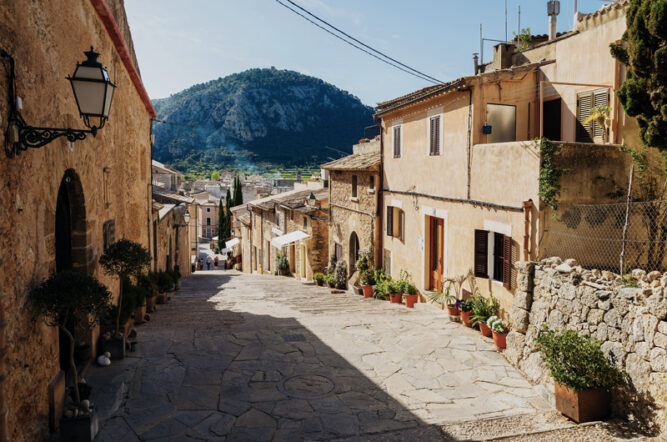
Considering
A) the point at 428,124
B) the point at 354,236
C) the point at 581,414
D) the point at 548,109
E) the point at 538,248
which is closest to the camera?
the point at 581,414

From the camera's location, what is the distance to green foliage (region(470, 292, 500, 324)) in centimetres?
→ 1042

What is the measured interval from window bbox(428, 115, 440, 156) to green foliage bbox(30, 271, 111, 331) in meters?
10.6

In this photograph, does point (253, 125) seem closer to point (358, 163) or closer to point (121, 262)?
point (358, 163)

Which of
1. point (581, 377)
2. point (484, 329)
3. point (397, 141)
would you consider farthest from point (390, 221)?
point (581, 377)

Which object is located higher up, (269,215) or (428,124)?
(428,124)

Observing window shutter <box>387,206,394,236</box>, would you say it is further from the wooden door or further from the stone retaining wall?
the stone retaining wall

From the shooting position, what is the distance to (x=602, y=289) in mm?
6840

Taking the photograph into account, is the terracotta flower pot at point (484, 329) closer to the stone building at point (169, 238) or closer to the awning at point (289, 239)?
the stone building at point (169, 238)

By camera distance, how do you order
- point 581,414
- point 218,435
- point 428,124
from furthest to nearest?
point 428,124
point 581,414
point 218,435

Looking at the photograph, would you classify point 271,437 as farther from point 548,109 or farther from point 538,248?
point 548,109

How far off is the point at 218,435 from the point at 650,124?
27.6 ft

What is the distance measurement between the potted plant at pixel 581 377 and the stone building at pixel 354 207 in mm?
10923

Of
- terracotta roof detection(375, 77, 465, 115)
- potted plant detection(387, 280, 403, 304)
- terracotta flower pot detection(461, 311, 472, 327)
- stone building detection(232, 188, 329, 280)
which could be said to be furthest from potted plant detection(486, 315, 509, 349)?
stone building detection(232, 188, 329, 280)

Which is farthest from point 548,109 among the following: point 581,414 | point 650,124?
point 581,414
